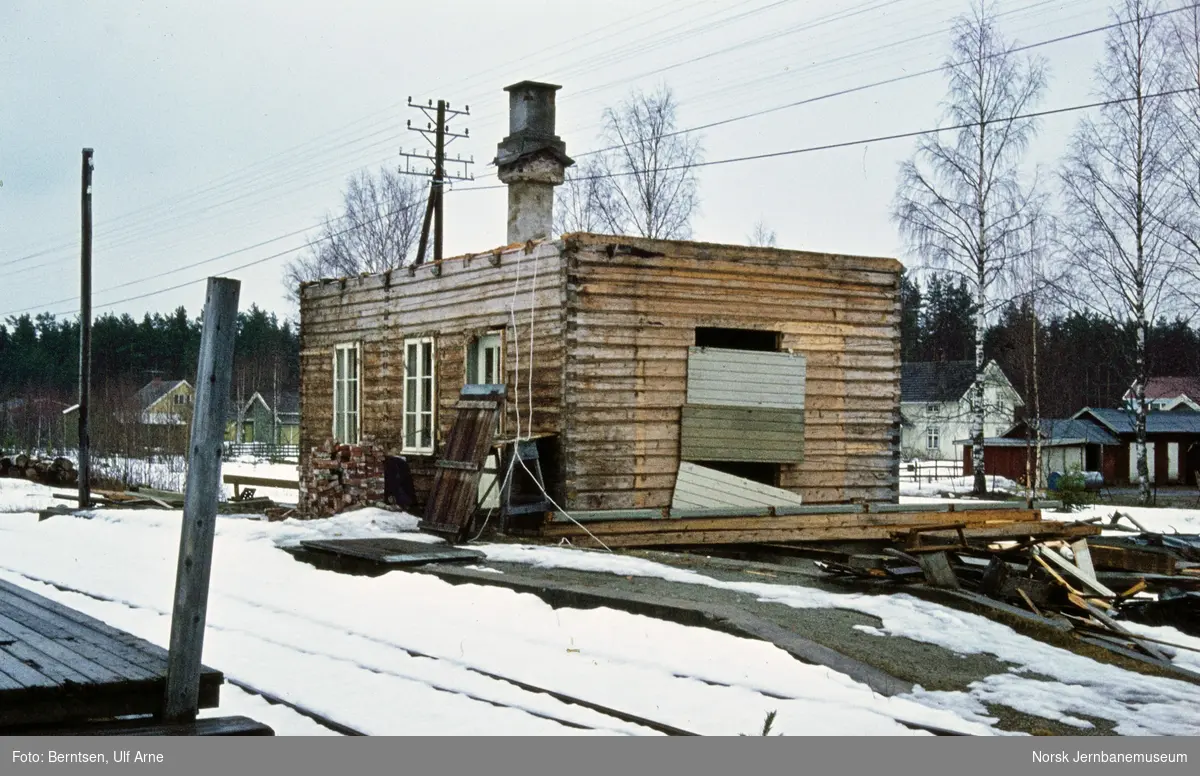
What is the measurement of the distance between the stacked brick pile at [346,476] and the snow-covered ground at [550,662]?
3.75m

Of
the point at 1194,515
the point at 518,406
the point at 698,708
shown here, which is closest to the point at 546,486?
the point at 518,406

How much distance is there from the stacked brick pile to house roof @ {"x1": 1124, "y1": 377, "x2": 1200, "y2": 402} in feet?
138

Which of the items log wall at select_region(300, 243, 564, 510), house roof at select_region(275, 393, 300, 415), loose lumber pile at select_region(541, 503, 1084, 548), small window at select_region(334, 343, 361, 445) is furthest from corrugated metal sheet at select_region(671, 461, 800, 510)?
house roof at select_region(275, 393, 300, 415)

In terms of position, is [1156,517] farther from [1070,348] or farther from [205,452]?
[205,452]

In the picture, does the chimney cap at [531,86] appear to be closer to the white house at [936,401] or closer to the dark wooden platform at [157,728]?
the dark wooden platform at [157,728]

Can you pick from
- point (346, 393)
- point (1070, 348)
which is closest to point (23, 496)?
point (346, 393)

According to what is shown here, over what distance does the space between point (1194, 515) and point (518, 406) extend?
16875mm

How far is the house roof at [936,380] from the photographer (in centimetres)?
6462

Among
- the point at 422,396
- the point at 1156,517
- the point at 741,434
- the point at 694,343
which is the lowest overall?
the point at 1156,517

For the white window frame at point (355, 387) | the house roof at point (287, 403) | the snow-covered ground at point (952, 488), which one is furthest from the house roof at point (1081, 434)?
the house roof at point (287, 403)

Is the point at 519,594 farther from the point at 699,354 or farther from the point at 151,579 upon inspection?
the point at 699,354

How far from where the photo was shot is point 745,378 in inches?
608

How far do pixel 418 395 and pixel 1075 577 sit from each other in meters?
9.17
